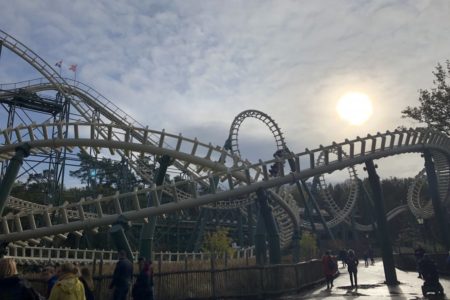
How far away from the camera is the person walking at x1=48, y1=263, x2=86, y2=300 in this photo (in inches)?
165

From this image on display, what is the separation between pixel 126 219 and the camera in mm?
14117

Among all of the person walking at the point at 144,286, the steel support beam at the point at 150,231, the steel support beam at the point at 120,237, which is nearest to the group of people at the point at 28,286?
the person walking at the point at 144,286

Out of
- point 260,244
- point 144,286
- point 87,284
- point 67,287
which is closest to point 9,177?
point 144,286

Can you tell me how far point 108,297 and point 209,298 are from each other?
307 centimetres

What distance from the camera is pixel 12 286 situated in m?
3.87

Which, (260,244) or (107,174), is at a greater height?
(107,174)

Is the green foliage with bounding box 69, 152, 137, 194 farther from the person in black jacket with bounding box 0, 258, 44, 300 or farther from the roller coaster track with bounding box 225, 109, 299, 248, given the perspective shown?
the person in black jacket with bounding box 0, 258, 44, 300

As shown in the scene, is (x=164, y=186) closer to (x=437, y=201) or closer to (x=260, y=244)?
(x=260, y=244)

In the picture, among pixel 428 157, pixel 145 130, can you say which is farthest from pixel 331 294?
pixel 428 157

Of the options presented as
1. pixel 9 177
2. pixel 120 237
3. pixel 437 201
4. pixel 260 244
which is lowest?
pixel 260 244

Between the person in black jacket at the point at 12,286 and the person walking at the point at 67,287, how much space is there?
22 cm

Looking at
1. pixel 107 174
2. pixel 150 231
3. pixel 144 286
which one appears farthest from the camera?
pixel 107 174

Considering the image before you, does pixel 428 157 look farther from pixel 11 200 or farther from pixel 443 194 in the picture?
pixel 11 200

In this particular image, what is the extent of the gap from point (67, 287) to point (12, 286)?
1.73 feet
